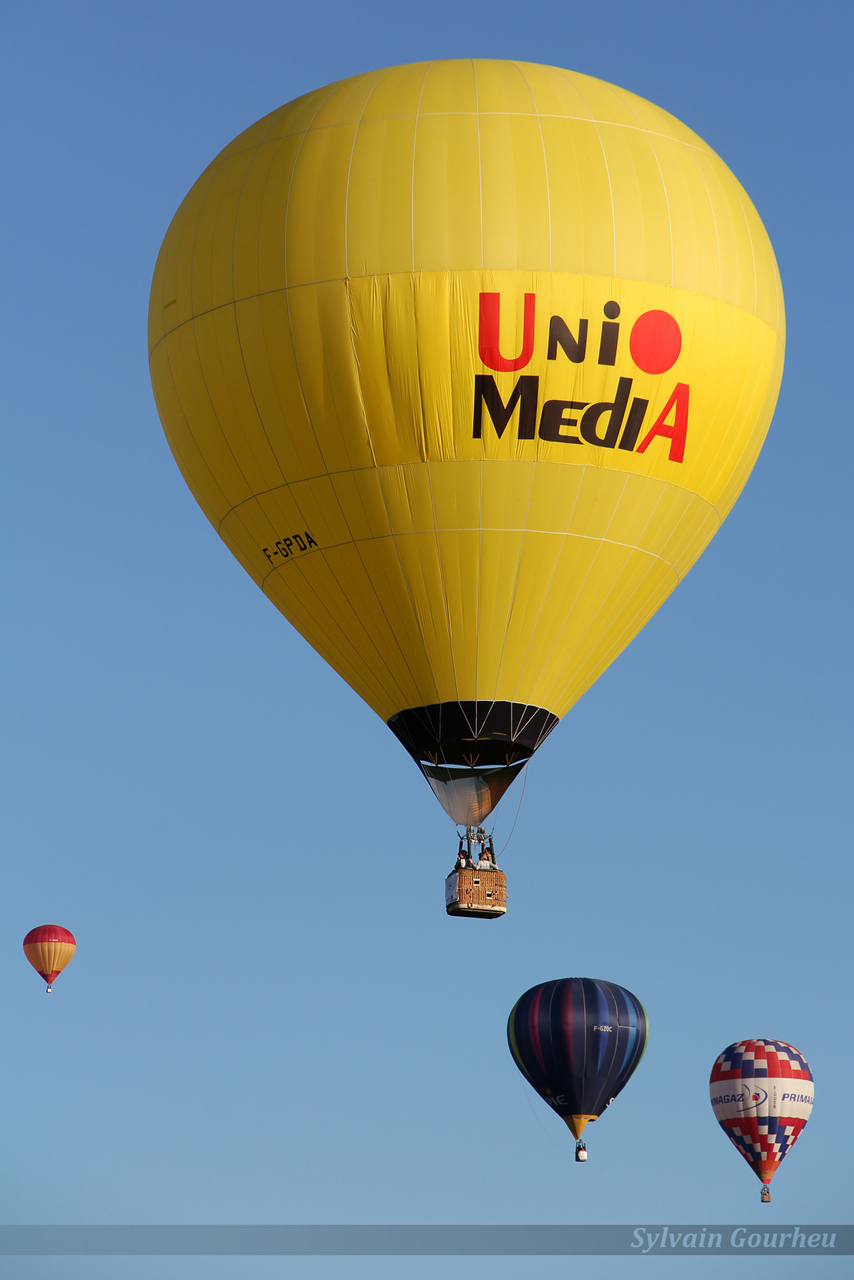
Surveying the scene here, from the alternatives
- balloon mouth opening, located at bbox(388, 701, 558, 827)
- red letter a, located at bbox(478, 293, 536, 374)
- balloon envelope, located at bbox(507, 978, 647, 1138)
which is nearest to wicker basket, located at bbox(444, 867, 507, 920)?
balloon mouth opening, located at bbox(388, 701, 558, 827)

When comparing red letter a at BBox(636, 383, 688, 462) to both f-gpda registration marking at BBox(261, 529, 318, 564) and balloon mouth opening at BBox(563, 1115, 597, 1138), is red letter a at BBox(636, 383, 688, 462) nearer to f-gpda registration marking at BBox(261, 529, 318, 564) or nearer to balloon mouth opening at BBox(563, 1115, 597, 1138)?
f-gpda registration marking at BBox(261, 529, 318, 564)

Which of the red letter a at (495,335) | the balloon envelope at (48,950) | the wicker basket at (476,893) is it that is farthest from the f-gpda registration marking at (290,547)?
the balloon envelope at (48,950)

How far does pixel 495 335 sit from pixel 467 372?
46 cm

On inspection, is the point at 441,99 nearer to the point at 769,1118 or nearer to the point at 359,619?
the point at 359,619

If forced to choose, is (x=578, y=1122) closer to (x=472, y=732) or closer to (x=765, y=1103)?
(x=765, y=1103)

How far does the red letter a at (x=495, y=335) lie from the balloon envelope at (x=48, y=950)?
21.5m

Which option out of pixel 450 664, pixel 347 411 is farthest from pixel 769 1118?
pixel 347 411

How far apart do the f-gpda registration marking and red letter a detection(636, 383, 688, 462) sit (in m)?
3.55

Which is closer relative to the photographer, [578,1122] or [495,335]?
[495,335]

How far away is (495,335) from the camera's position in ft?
71.2

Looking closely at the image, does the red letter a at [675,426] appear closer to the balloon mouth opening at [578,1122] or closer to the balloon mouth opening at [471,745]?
the balloon mouth opening at [471,745]

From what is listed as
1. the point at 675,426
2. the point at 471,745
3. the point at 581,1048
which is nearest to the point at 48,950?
the point at 581,1048

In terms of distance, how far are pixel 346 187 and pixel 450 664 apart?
16.3 feet

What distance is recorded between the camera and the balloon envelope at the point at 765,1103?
33469 mm
